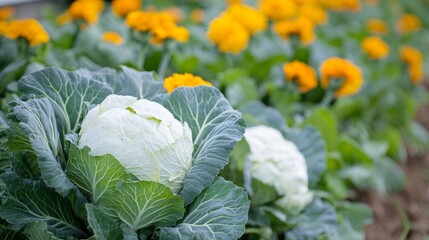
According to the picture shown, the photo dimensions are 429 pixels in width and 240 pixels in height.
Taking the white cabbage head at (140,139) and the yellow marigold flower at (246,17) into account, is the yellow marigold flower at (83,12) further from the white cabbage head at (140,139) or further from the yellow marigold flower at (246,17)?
the white cabbage head at (140,139)

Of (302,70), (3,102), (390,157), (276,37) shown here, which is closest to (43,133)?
(3,102)

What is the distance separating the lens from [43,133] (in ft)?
5.13

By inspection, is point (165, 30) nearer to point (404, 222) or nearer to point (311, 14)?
point (404, 222)

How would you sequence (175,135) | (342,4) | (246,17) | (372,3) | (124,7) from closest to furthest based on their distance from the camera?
(175,135) < (124,7) < (246,17) < (342,4) < (372,3)

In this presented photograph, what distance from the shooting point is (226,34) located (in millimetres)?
3217

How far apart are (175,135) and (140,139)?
0.11m

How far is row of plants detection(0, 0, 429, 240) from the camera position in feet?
5.20

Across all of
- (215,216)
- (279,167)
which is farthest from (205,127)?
(279,167)

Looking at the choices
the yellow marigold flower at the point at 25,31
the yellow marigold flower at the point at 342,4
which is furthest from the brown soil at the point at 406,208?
the yellow marigold flower at the point at 25,31

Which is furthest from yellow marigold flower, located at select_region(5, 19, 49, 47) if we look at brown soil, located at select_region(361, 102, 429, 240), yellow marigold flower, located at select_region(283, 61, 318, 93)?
brown soil, located at select_region(361, 102, 429, 240)

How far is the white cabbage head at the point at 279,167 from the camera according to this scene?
2.22m

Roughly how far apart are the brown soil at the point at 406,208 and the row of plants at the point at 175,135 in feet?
0.41

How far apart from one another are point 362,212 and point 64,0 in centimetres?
429

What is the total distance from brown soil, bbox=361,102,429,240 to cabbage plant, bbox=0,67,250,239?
1.88 m
